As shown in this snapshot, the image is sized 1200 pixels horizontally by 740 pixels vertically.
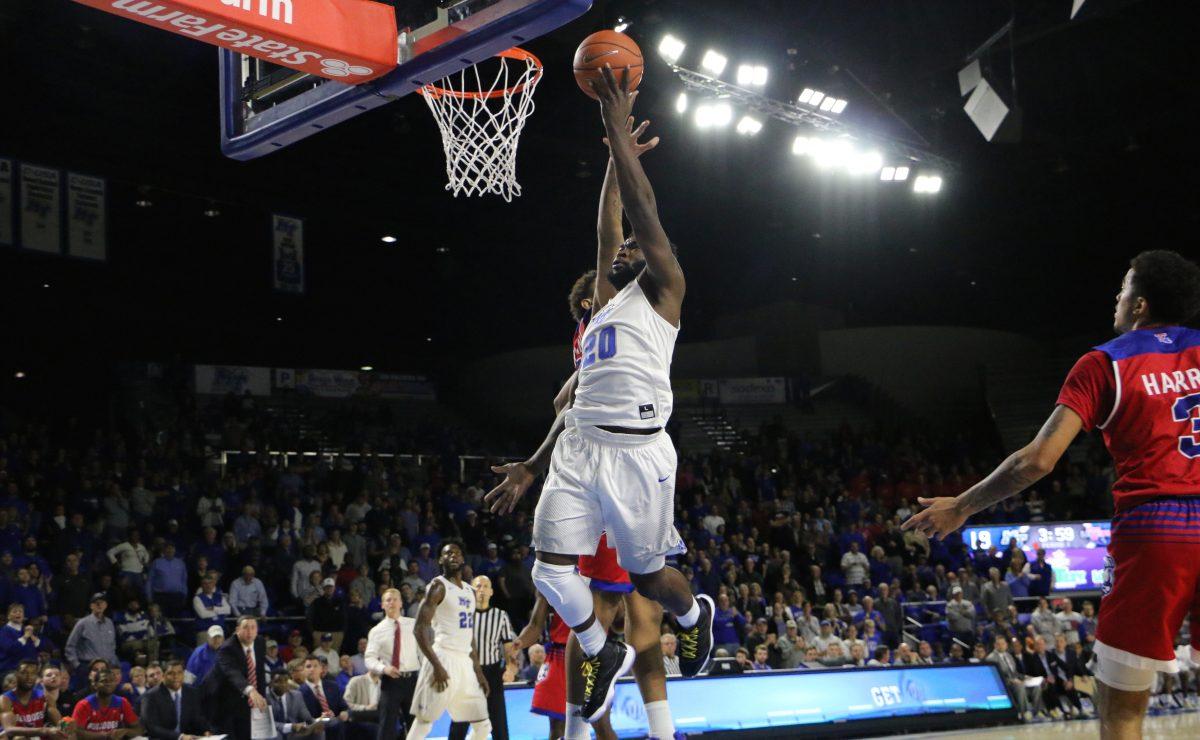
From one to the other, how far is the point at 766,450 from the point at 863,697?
40.0 ft

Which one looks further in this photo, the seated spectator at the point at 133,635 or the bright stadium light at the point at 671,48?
the bright stadium light at the point at 671,48

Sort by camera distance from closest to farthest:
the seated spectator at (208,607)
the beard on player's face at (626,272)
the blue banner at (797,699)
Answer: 1. the beard on player's face at (626,272)
2. the blue banner at (797,699)
3. the seated spectator at (208,607)

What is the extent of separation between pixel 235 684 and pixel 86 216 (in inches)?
397

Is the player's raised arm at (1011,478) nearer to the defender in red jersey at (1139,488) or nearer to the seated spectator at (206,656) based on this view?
the defender in red jersey at (1139,488)

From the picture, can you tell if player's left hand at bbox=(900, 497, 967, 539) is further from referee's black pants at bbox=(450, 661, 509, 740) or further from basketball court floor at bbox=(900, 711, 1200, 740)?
basketball court floor at bbox=(900, 711, 1200, 740)

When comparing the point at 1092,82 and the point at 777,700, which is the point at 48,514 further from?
the point at 1092,82

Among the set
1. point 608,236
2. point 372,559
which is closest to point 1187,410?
point 608,236

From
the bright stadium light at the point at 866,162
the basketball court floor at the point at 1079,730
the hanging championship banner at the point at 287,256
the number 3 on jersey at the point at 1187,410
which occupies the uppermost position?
the bright stadium light at the point at 866,162

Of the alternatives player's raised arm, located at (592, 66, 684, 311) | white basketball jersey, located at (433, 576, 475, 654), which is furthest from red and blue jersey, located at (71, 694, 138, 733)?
player's raised arm, located at (592, 66, 684, 311)

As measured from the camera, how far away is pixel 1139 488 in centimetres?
391

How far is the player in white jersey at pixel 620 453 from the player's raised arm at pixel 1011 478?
1366 millimetres

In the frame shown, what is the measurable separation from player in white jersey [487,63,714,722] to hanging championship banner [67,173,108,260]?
48.6ft

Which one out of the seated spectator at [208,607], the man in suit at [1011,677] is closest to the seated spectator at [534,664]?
the seated spectator at [208,607]

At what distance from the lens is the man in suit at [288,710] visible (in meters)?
11.3
